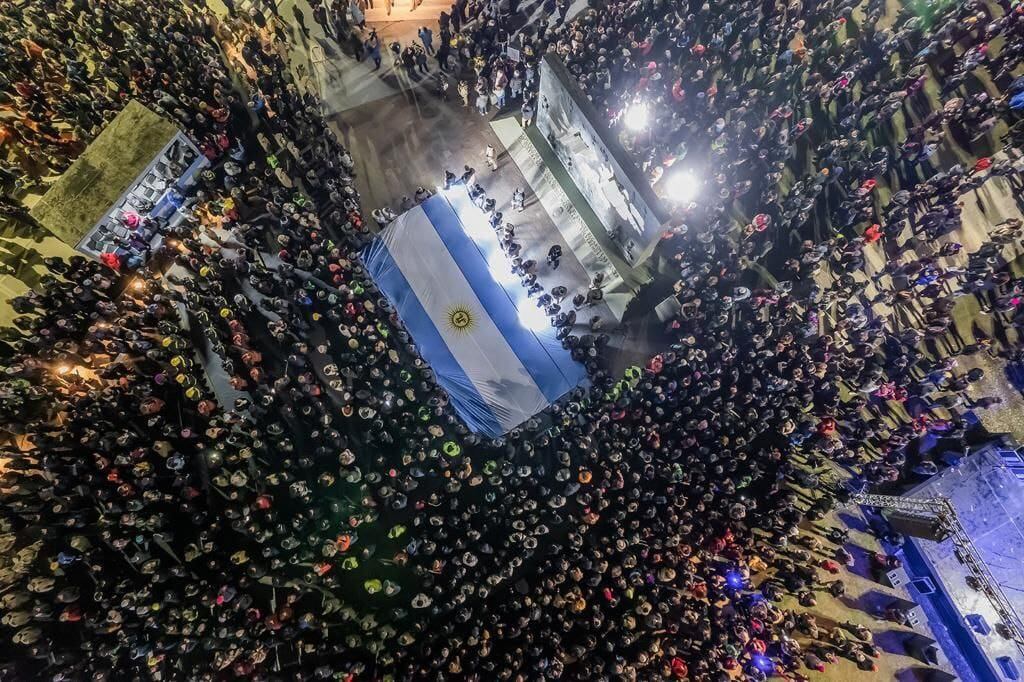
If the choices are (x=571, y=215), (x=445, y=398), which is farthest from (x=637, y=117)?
(x=445, y=398)

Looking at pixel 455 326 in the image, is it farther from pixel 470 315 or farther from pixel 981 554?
pixel 981 554

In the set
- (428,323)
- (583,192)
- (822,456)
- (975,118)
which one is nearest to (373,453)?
(428,323)

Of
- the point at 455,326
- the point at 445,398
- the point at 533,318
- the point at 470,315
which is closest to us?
the point at 445,398

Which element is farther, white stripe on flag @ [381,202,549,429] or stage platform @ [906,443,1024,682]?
white stripe on flag @ [381,202,549,429]

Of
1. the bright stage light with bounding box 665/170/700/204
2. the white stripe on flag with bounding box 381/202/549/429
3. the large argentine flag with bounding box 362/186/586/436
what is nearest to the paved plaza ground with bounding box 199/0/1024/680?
the large argentine flag with bounding box 362/186/586/436

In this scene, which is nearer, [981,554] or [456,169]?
[981,554]

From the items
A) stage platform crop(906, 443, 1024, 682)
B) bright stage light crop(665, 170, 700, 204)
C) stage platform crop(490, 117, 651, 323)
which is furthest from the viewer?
stage platform crop(490, 117, 651, 323)

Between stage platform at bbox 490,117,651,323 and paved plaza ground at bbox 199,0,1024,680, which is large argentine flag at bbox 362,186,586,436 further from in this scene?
stage platform at bbox 490,117,651,323
